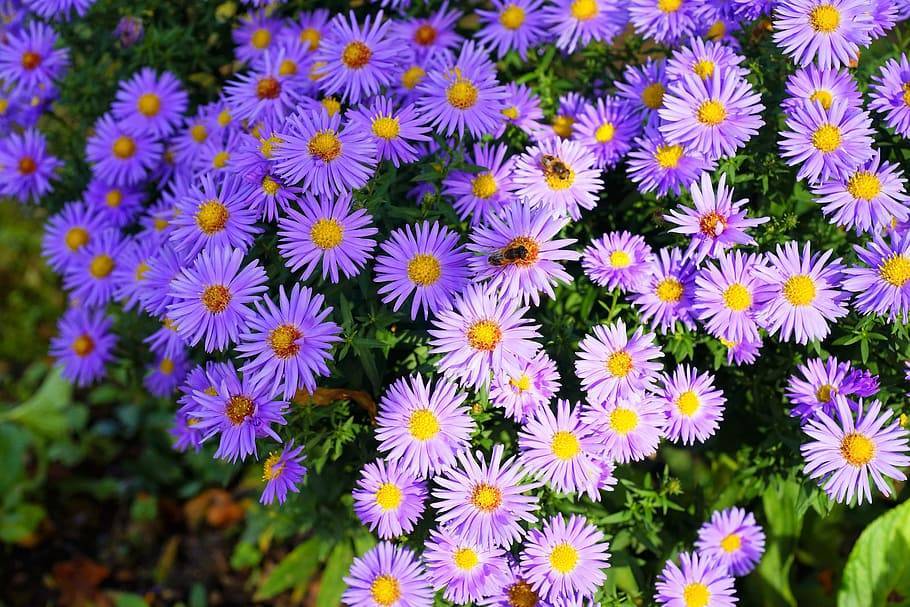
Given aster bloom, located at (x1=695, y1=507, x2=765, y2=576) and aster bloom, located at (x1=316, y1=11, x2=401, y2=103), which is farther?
aster bloom, located at (x1=316, y1=11, x2=401, y2=103)

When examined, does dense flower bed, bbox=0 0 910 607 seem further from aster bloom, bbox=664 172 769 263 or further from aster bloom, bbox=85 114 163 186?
aster bloom, bbox=85 114 163 186

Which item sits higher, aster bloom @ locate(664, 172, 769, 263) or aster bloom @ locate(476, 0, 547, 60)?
aster bloom @ locate(476, 0, 547, 60)

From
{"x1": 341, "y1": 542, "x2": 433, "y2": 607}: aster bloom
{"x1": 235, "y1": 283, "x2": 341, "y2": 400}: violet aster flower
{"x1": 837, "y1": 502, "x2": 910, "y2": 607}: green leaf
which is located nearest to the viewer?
{"x1": 235, "y1": 283, "x2": 341, "y2": 400}: violet aster flower

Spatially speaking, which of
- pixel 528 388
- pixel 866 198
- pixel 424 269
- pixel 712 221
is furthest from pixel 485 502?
pixel 866 198

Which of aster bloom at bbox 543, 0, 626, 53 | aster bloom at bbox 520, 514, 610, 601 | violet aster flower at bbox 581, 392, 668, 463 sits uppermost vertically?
aster bloom at bbox 543, 0, 626, 53

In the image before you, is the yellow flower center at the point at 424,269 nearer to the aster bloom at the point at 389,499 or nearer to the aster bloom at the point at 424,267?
the aster bloom at the point at 424,267

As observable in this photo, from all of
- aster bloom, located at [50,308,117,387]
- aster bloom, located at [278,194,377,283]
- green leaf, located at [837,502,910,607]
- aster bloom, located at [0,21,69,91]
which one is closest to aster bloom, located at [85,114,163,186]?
aster bloom, located at [0,21,69,91]
